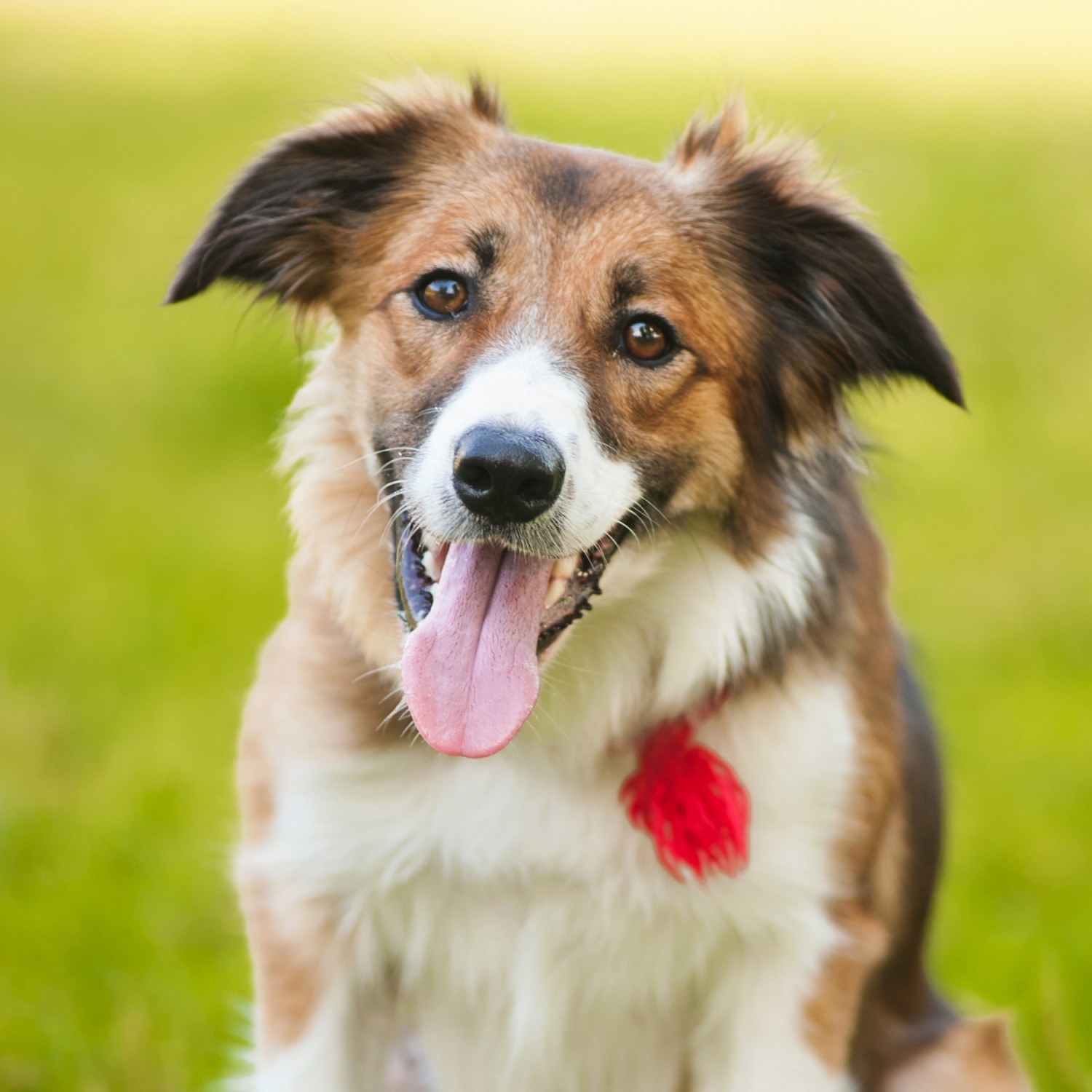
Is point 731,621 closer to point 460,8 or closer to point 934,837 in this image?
point 934,837

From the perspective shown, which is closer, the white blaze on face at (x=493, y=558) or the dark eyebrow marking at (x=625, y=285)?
the white blaze on face at (x=493, y=558)

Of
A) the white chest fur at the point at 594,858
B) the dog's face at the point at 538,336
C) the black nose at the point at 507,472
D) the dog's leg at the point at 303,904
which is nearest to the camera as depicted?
the black nose at the point at 507,472

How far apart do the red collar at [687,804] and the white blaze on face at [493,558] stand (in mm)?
367

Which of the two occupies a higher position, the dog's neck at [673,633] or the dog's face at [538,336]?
the dog's face at [538,336]

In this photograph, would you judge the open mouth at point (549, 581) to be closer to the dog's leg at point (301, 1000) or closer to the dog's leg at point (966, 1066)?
the dog's leg at point (301, 1000)

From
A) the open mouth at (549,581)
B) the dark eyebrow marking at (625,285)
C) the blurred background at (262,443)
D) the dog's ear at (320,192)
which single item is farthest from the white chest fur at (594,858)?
the dog's ear at (320,192)

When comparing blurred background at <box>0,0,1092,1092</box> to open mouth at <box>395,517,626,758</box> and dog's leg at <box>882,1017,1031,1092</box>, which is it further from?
open mouth at <box>395,517,626,758</box>

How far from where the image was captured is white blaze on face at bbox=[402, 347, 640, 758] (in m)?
2.87

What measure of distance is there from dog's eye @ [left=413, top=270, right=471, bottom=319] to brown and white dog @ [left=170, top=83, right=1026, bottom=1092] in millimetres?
11

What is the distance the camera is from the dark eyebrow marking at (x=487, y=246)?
3119mm

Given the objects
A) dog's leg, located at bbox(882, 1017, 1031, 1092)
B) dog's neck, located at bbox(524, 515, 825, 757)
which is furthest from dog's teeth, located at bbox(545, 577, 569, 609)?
dog's leg, located at bbox(882, 1017, 1031, 1092)

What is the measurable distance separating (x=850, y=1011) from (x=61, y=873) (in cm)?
254

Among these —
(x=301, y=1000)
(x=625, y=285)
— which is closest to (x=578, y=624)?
(x=625, y=285)

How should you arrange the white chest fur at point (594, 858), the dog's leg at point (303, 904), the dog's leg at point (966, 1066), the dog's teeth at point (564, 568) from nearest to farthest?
the dog's teeth at point (564, 568) < the white chest fur at point (594, 858) < the dog's leg at point (303, 904) < the dog's leg at point (966, 1066)
